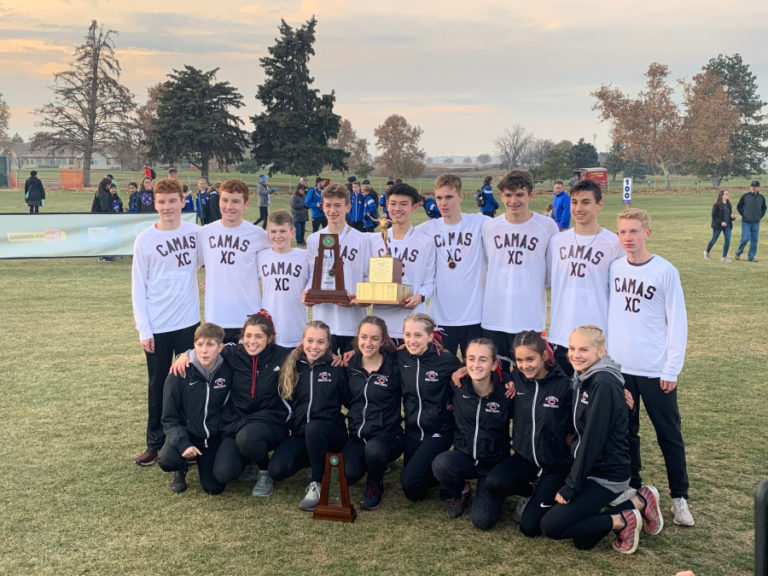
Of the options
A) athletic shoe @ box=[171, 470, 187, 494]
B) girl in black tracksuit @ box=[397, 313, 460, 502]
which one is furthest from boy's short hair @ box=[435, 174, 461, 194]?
athletic shoe @ box=[171, 470, 187, 494]

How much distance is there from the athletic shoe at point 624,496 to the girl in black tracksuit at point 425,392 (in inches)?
44.5

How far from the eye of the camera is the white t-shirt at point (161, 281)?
5148mm

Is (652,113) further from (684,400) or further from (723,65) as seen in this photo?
(684,400)

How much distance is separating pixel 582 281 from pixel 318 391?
2.00 metres

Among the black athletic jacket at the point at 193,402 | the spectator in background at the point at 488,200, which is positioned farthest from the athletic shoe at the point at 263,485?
the spectator in background at the point at 488,200

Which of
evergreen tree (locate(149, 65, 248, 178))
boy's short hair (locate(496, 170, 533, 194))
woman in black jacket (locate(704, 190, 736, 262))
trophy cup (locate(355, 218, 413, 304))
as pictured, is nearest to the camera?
trophy cup (locate(355, 218, 413, 304))

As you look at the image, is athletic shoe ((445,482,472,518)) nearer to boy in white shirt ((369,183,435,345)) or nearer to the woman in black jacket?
boy in white shirt ((369,183,435,345))

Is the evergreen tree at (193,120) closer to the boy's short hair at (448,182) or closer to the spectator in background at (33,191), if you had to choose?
the spectator in background at (33,191)

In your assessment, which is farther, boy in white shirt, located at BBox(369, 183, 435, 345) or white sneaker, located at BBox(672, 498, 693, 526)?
boy in white shirt, located at BBox(369, 183, 435, 345)

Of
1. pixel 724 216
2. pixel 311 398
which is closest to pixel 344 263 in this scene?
pixel 311 398

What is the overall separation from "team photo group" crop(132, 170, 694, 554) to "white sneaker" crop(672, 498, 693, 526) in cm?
1

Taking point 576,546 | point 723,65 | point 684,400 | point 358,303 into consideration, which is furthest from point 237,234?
point 723,65

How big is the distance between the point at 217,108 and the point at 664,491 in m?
48.9

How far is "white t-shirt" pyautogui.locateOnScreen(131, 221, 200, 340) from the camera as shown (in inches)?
203
